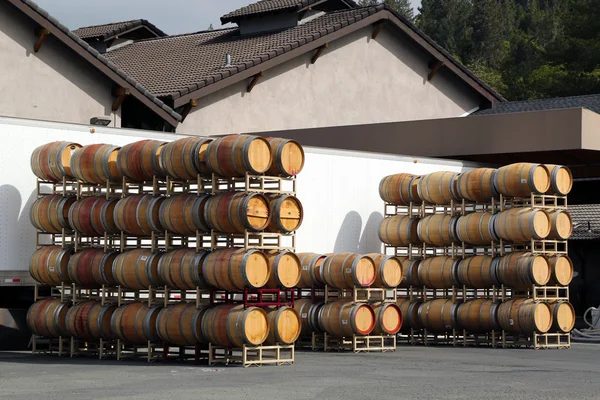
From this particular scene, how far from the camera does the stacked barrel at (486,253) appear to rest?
855 inches

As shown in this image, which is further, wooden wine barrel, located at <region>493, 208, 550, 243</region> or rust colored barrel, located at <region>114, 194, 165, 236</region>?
wooden wine barrel, located at <region>493, 208, 550, 243</region>

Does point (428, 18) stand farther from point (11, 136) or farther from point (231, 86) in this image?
point (11, 136)

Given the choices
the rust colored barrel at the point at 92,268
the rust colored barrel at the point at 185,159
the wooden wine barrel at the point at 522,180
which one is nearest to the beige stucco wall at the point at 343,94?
the wooden wine barrel at the point at 522,180

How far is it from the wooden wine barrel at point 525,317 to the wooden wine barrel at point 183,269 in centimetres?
689

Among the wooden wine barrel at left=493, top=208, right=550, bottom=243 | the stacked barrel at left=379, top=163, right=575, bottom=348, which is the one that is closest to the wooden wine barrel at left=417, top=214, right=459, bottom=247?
the stacked barrel at left=379, top=163, right=575, bottom=348

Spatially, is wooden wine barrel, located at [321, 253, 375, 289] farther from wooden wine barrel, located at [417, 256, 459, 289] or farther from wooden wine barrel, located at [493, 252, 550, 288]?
wooden wine barrel, located at [493, 252, 550, 288]

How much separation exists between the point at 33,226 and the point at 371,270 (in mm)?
5789

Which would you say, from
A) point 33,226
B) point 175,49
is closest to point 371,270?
point 33,226

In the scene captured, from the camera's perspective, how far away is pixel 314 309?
68.9ft

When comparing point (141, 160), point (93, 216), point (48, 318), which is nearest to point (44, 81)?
point (93, 216)

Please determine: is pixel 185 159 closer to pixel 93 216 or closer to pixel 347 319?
pixel 93 216

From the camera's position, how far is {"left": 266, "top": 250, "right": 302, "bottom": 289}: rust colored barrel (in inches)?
683

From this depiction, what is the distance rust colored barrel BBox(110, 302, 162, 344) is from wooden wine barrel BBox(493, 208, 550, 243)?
23.1ft

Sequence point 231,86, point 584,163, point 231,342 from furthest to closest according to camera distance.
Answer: point 231,86, point 584,163, point 231,342
